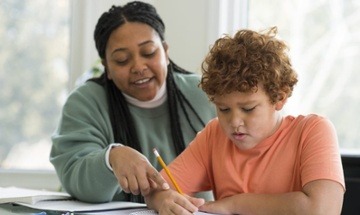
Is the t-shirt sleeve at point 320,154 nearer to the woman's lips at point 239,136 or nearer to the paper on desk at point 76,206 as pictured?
the woman's lips at point 239,136

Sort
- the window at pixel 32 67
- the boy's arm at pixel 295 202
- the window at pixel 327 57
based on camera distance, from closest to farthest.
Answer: the boy's arm at pixel 295 202 < the window at pixel 327 57 < the window at pixel 32 67

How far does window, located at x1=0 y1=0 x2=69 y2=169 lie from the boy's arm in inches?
69.7

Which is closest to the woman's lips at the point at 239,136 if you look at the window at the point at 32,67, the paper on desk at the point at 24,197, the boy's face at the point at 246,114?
the boy's face at the point at 246,114

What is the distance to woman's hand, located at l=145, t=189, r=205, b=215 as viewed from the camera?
1.35m

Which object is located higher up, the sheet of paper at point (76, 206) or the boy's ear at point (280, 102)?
the boy's ear at point (280, 102)

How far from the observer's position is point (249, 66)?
1.36 meters

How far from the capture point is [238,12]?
282 centimetres

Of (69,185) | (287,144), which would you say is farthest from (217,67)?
(69,185)

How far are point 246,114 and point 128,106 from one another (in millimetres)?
633

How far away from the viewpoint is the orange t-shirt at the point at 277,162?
136cm

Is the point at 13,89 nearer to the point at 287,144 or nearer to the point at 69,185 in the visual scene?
the point at 69,185

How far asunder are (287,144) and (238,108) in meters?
0.16

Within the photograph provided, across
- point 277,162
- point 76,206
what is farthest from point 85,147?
point 277,162

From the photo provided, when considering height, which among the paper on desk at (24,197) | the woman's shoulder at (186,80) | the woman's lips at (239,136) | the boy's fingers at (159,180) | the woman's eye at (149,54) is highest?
the woman's eye at (149,54)
